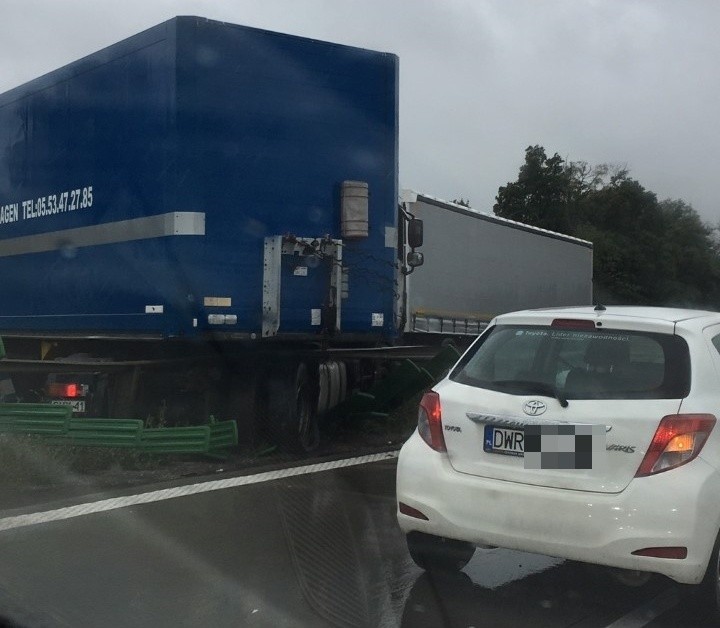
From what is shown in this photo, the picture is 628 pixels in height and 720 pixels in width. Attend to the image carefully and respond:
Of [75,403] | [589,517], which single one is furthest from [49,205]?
[589,517]

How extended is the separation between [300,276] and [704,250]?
5051 centimetres

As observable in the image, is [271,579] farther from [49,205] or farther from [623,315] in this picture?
[49,205]

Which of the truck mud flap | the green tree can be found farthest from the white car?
the green tree

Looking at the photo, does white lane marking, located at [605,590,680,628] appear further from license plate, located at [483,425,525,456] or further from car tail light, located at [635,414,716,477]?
license plate, located at [483,425,525,456]

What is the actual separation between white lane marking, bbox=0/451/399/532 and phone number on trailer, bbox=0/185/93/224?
9.83ft

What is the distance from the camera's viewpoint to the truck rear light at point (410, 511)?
4681 mm

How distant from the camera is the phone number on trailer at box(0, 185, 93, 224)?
859cm

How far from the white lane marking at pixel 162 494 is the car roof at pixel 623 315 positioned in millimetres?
3122

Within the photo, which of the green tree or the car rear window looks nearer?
the car rear window

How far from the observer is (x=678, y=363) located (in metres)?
4.47

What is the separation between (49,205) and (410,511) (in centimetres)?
587

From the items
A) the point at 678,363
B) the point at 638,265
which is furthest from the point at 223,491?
the point at 638,265

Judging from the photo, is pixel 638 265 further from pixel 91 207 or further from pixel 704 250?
pixel 91 207

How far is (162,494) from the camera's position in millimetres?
6906
